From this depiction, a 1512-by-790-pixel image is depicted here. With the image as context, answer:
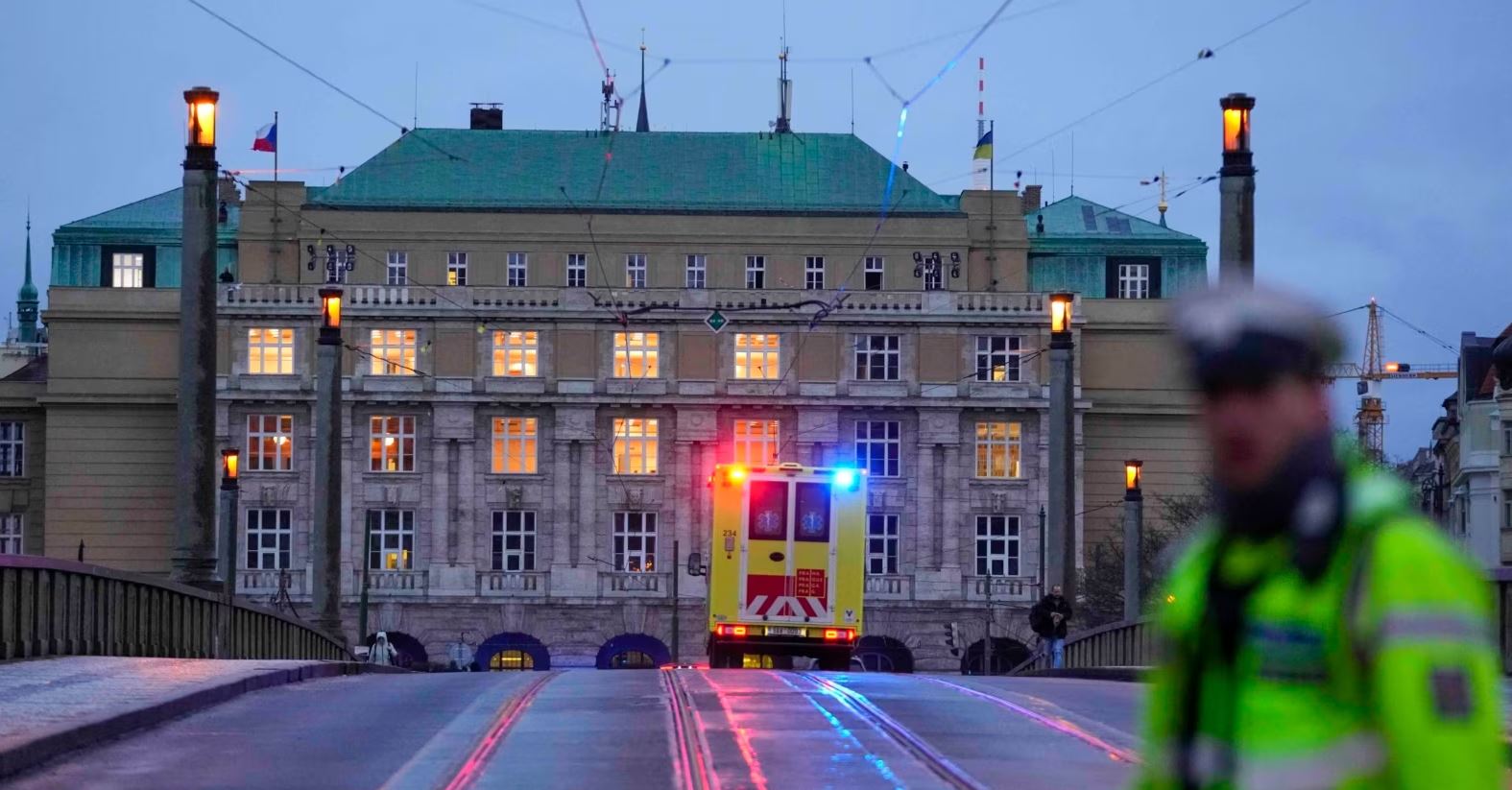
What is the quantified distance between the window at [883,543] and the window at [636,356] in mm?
9595

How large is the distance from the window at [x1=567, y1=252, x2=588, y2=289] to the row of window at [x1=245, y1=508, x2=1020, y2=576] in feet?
29.3

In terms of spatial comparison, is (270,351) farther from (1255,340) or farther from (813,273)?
(1255,340)

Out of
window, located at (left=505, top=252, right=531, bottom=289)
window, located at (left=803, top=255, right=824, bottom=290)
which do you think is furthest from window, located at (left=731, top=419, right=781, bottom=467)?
window, located at (left=505, top=252, right=531, bottom=289)

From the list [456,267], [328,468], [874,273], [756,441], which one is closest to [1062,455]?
[328,468]

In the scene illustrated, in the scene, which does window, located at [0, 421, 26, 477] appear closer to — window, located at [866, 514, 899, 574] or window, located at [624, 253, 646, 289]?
window, located at [624, 253, 646, 289]

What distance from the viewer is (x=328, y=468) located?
4153 centimetres

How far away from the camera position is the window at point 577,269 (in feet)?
290

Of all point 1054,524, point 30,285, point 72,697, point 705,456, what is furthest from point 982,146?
point 30,285

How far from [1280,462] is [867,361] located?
83107 millimetres

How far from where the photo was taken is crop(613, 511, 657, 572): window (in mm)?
85250

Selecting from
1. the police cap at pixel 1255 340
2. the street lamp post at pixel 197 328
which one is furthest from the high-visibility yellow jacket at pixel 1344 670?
the street lamp post at pixel 197 328

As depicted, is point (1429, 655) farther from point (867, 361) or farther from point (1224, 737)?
point (867, 361)

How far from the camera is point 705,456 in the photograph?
85375 mm

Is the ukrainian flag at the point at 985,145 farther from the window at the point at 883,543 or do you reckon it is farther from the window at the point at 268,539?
the window at the point at 268,539
